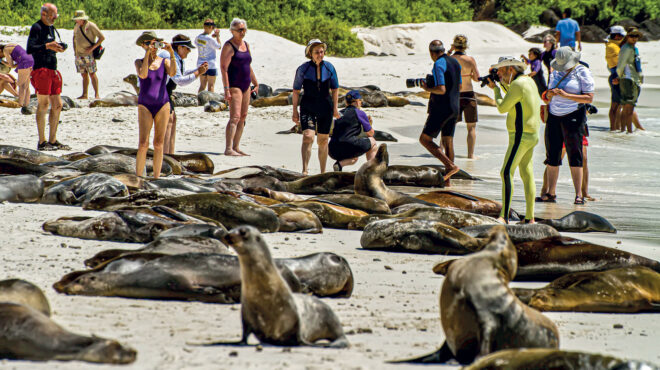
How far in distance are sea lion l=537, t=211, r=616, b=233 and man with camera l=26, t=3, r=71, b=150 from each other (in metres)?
8.15

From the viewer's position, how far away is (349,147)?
40.0ft

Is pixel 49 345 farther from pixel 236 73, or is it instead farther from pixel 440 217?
pixel 236 73

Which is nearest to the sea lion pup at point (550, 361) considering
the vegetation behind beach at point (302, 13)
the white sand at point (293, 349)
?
the white sand at point (293, 349)

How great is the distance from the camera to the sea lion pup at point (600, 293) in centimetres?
516

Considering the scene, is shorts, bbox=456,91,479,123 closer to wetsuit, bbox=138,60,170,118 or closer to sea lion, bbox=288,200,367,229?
wetsuit, bbox=138,60,170,118

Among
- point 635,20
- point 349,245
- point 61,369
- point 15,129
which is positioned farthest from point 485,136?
point 635,20

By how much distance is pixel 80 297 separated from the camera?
4801mm

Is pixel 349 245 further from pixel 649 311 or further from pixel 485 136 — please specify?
pixel 485 136

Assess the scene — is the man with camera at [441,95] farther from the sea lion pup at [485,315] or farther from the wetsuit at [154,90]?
the sea lion pup at [485,315]

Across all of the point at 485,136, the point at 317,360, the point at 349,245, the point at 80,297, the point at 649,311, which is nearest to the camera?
the point at 317,360

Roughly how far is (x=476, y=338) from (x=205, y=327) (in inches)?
55.3

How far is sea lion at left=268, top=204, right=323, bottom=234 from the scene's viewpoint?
25.2 ft

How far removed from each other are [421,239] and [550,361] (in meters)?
3.48

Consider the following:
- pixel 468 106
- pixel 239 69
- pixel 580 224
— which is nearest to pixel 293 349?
pixel 580 224
